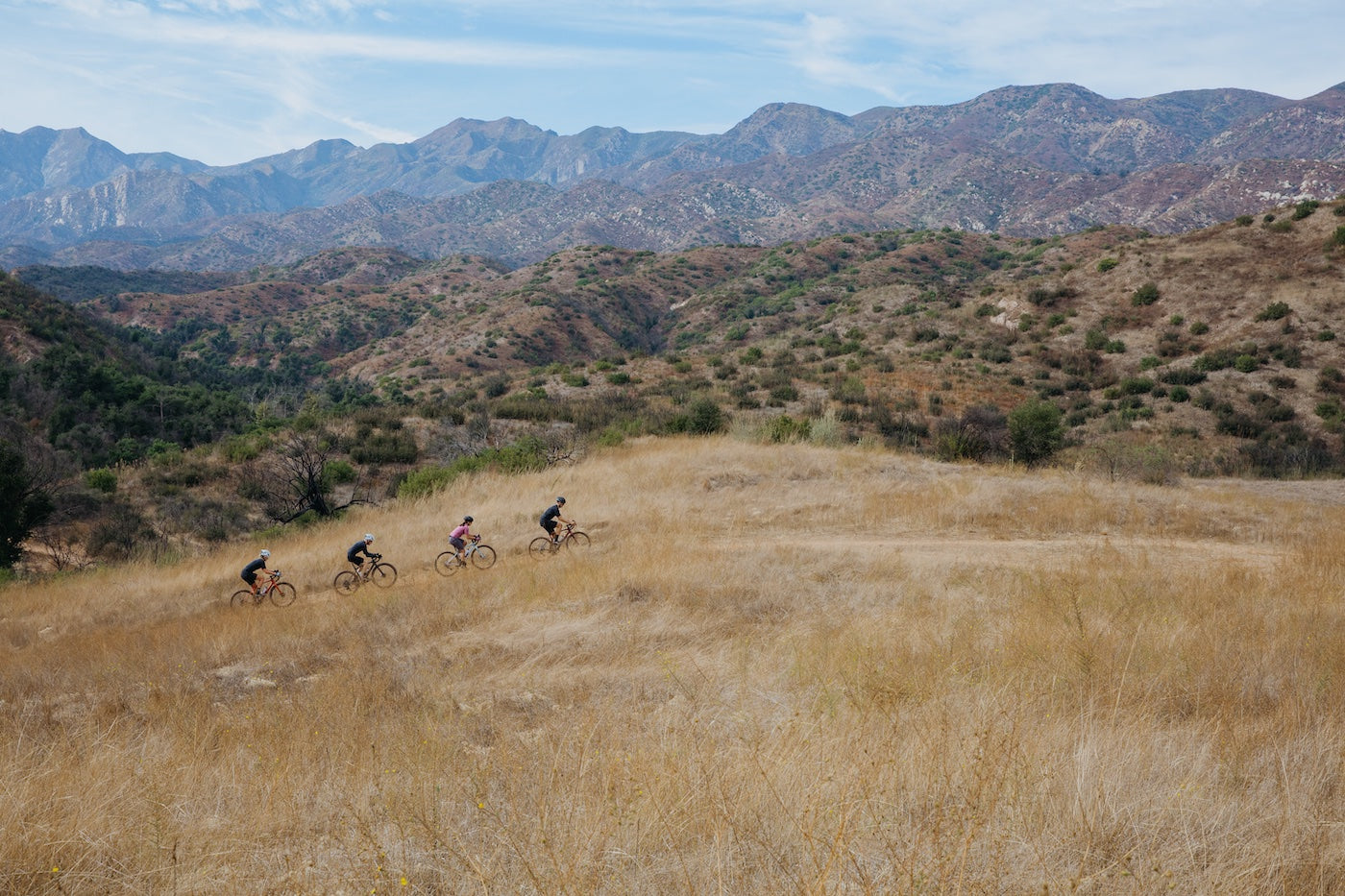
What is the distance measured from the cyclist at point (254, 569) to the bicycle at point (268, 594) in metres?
0.13

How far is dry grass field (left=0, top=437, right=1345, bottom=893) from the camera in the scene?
9.84 feet

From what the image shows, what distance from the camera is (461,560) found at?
11039mm

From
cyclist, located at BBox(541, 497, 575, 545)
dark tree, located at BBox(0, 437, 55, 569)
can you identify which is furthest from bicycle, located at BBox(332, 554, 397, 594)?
dark tree, located at BBox(0, 437, 55, 569)

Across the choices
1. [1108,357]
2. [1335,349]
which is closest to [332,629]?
[1108,357]

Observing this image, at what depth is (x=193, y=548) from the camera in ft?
52.7

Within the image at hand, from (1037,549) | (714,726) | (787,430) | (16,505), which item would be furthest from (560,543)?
(16,505)

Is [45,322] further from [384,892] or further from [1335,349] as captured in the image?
[1335,349]

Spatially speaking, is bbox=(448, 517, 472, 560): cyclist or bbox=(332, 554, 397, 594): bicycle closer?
bbox=(332, 554, 397, 594): bicycle

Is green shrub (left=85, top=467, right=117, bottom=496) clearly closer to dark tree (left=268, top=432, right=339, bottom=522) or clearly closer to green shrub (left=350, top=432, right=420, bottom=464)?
dark tree (left=268, top=432, right=339, bottom=522)

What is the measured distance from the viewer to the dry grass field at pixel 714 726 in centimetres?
300

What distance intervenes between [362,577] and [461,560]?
1600 millimetres

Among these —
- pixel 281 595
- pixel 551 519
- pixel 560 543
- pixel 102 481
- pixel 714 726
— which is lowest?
pixel 102 481

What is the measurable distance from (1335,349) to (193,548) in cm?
4495

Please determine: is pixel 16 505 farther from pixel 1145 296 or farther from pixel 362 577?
pixel 1145 296
